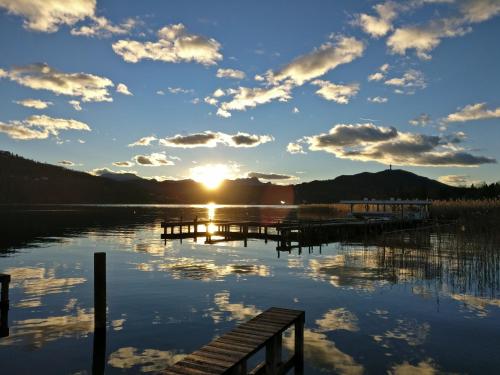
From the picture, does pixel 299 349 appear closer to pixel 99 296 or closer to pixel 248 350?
pixel 248 350

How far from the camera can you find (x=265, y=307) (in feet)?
57.6

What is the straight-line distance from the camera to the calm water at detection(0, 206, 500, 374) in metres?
12.0

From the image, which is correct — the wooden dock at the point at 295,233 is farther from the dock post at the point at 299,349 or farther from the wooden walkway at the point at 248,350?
the wooden walkway at the point at 248,350

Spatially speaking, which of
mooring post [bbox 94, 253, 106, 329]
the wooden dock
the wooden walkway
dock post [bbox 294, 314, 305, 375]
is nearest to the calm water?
dock post [bbox 294, 314, 305, 375]

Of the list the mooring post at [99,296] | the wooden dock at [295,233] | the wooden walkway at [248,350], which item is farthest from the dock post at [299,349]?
the wooden dock at [295,233]

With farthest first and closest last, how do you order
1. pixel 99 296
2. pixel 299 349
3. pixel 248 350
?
pixel 99 296 < pixel 299 349 < pixel 248 350

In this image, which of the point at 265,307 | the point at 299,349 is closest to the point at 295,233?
the point at 265,307

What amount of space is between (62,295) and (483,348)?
18262 mm

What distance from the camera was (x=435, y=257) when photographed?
1181 inches

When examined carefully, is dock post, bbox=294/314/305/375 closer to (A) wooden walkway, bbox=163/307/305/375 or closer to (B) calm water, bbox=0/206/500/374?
(A) wooden walkway, bbox=163/307/305/375

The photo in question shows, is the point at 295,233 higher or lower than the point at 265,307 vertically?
higher

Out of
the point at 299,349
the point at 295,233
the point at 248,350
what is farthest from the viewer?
the point at 295,233

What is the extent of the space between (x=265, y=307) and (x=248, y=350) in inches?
371

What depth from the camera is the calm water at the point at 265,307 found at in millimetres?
12047
